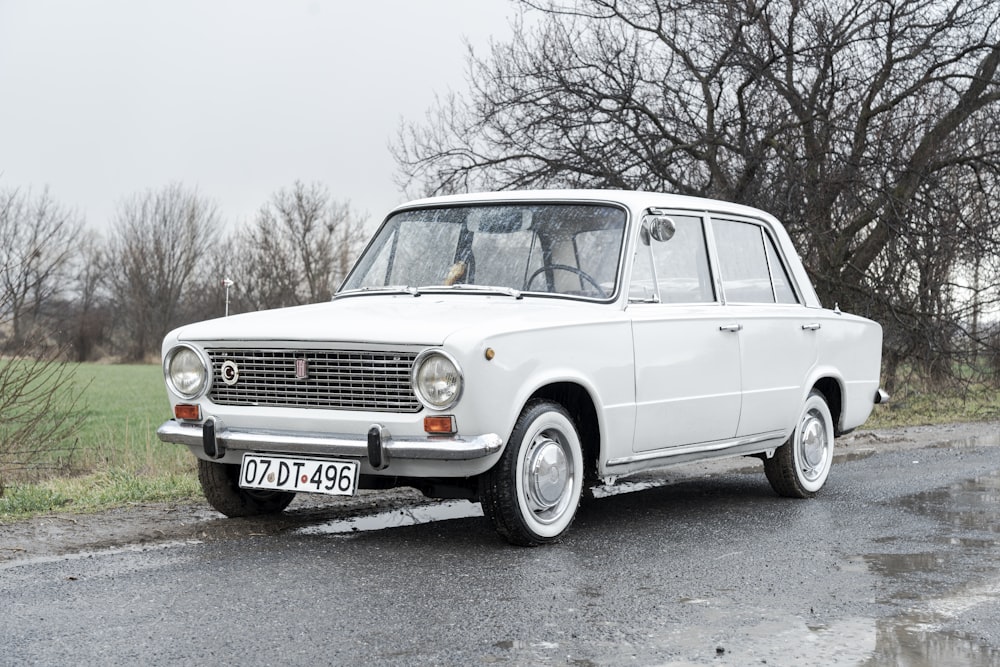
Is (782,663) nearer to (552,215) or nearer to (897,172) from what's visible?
(552,215)

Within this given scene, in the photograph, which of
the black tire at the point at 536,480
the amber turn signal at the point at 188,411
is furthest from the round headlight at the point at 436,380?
the amber turn signal at the point at 188,411

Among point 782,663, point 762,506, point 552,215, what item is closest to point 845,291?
point 762,506

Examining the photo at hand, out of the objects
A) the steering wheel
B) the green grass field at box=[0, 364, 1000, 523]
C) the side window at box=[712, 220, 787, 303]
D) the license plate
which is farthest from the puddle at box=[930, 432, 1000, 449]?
the license plate

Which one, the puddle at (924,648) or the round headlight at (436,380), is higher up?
the round headlight at (436,380)

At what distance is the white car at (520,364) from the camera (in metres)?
5.60

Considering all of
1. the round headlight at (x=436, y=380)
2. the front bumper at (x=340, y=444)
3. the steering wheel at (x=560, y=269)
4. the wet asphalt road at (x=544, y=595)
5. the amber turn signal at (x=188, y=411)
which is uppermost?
the steering wheel at (x=560, y=269)

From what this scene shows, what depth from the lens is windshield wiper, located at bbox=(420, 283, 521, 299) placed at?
6.52 metres

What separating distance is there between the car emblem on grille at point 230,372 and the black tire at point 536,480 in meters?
1.34

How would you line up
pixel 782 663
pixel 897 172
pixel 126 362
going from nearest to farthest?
1. pixel 782 663
2. pixel 897 172
3. pixel 126 362

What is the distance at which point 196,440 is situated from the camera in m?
6.07

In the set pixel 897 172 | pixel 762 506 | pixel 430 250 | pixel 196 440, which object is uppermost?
pixel 897 172

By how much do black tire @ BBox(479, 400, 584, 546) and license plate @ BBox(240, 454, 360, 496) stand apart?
636mm

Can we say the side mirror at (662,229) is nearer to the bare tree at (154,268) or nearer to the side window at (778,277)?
the side window at (778,277)

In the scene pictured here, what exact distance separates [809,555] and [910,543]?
→ 0.67 meters
